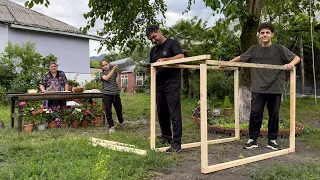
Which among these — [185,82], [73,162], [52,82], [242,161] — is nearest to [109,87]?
[52,82]

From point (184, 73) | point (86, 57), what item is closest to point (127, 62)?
point (86, 57)

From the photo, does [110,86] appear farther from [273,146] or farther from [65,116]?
[273,146]

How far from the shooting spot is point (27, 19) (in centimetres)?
1481

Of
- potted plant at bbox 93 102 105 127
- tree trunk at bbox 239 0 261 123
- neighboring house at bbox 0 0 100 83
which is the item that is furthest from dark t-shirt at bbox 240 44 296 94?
neighboring house at bbox 0 0 100 83

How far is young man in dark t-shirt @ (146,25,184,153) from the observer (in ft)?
13.9

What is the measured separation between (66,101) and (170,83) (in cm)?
387

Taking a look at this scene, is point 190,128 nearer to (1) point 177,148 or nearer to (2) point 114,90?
(2) point 114,90

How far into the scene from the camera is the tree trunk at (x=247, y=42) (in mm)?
6062

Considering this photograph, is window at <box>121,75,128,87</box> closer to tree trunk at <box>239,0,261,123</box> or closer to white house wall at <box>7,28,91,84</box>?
white house wall at <box>7,28,91,84</box>

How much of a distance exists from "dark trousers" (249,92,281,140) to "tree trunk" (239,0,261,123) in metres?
1.72

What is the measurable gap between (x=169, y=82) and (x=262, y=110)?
1.38m

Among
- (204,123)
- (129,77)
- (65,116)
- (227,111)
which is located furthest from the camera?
(129,77)

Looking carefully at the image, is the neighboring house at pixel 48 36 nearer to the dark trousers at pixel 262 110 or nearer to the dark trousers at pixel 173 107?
the dark trousers at pixel 173 107

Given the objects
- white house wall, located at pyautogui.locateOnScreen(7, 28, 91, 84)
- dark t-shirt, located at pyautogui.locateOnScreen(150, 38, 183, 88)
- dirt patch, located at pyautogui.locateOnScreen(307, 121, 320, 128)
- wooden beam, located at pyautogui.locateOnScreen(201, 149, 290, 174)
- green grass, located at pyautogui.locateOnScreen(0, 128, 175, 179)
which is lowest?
dirt patch, located at pyautogui.locateOnScreen(307, 121, 320, 128)
